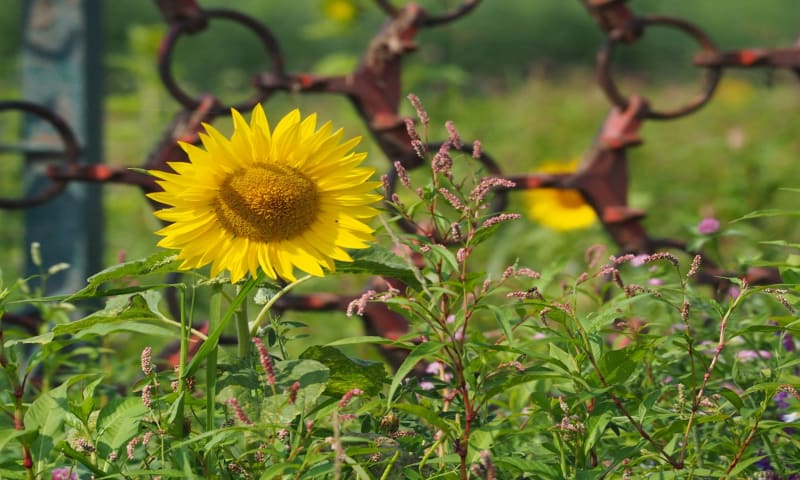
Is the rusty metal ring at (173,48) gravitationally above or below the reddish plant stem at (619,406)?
above

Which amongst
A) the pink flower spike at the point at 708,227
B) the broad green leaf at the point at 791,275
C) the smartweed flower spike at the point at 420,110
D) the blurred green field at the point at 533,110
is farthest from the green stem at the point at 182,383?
the pink flower spike at the point at 708,227

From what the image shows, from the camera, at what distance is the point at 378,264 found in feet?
3.15

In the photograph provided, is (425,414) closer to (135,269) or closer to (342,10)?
(135,269)

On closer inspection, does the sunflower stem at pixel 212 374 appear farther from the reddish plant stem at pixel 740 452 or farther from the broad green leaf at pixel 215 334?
the reddish plant stem at pixel 740 452

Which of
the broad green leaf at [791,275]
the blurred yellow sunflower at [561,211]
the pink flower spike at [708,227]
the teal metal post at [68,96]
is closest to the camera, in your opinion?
the broad green leaf at [791,275]

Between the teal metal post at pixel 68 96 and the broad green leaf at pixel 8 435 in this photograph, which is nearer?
the broad green leaf at pixel 8 435

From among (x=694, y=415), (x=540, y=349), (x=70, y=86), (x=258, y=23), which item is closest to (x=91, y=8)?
(x=70, y=86)

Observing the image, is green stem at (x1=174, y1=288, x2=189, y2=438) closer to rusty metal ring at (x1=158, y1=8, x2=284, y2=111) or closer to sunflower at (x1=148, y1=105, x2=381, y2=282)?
sunflower at (x1=148, y1=105, x2=381, y2=282)

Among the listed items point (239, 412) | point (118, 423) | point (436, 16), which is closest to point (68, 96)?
point (436, 16)

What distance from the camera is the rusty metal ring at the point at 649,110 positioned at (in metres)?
1.98

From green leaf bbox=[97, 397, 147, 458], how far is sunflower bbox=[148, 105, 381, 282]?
0.43ft

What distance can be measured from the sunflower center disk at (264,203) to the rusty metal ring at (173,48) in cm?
77

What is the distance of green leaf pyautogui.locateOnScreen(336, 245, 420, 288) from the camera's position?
3.14 feet

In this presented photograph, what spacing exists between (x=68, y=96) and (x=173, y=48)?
0.50m
